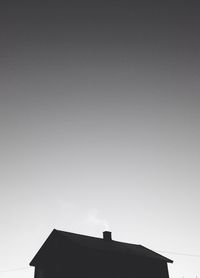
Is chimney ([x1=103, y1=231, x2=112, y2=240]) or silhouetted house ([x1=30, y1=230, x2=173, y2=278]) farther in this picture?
chimney ([x1=103, y1=231, x2=112, y2=240])

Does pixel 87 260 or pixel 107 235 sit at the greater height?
pixel 107 235

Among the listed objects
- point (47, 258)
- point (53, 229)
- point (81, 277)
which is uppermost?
point (53, 229)

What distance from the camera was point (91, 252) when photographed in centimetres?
2222

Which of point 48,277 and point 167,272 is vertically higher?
point 167,272

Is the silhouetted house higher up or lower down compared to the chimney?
lower down

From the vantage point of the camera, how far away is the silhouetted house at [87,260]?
21.9m

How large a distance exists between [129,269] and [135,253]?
59.3 inches

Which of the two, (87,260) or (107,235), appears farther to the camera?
(107,235)

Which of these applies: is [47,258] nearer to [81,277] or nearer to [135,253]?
[81,277]

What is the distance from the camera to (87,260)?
2197 centimetres

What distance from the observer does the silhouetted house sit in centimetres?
2194

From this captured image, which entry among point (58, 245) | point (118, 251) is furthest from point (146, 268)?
point (58, 245)

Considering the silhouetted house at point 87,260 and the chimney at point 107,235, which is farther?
the chimney at point 107,235

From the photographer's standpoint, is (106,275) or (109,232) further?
(109,232)
